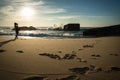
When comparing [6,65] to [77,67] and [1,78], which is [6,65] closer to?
[1,78]

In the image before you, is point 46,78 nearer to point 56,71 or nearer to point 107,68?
point 56,71

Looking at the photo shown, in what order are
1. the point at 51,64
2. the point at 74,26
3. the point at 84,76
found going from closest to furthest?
the point at 84,76 < the point at 51,64 < the point at 74,26

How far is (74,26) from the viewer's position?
168 ft

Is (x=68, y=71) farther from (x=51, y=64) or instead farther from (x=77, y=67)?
(x=51, y=64)

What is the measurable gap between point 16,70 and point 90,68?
5.39ft

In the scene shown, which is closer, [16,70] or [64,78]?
[64,78]

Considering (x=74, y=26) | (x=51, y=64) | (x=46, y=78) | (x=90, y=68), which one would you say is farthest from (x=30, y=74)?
(x=74, y=26)

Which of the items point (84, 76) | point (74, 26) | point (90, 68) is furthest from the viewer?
point (74, 26)

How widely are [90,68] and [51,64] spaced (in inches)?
37.8

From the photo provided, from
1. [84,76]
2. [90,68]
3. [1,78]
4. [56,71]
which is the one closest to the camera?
[1,78]

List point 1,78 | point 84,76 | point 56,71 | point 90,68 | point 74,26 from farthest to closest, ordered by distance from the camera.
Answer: point 74,26, point 90,68, point 56,71, point 84,76, point 1,78

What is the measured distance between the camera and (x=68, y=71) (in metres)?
3.67

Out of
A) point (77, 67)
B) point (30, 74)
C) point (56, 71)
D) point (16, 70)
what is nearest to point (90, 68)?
point (77, 67)

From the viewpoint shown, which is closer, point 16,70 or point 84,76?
point 84,76
